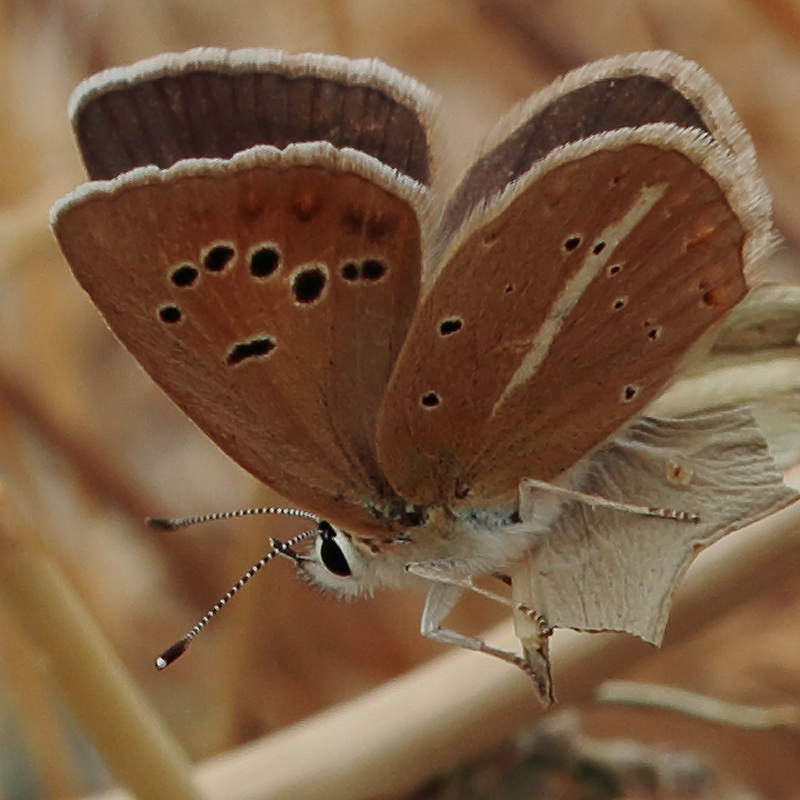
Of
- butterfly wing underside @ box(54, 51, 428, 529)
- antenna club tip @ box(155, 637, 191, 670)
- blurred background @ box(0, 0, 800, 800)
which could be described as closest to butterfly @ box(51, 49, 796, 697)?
butterfly wing underside @ box(54, 51, 428, 529)

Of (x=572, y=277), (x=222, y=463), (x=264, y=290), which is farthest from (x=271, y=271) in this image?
(x=222, y=463)

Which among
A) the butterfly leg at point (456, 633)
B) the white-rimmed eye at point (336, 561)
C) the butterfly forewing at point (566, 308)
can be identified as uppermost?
the butterfly forewing at point (566, 308)

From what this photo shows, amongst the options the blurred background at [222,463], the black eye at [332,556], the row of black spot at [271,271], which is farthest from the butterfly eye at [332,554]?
the blurred background at [222,463]

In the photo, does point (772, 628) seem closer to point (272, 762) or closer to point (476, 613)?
point (476, 613)

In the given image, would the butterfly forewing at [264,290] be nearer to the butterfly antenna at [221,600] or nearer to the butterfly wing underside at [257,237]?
the butterfly wing underside at [257,237]

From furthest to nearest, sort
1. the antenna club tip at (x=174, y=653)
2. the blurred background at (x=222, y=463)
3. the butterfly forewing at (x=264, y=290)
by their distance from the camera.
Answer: the blurred background at (x=222, y=463)
the antenna club tip at (x=174, y=653)
the butterfly forewing at (x=264, y=290)

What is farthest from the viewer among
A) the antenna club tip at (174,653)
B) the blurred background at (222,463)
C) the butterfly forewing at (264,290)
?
the blurred background at (222,463)

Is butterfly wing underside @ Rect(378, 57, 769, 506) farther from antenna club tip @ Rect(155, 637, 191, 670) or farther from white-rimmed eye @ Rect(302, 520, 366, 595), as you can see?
antenna club tip @ Rect(155, 637, 191, 670)
